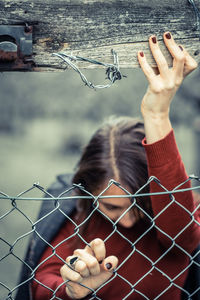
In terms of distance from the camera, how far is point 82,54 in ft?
5.07

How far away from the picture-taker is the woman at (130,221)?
153 cm

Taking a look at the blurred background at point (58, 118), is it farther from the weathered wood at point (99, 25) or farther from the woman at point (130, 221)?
the weathered wood at point (99, 25)

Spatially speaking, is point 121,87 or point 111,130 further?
point 121,87

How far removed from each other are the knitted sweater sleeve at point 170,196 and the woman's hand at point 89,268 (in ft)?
0.71

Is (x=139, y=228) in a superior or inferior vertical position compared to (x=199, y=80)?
inferior

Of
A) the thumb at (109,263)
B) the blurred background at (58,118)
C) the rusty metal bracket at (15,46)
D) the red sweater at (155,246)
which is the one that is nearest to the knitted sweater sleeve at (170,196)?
the red sweater at (155,246)

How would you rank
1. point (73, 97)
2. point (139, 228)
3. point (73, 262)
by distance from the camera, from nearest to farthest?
1. point (73, 262)
2. point (139, 228)
3. point (73, 97)

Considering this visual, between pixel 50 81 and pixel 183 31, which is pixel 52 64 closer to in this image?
pixel 183 31

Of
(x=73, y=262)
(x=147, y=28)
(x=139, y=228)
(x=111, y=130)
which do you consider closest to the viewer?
(x=73, y=262)

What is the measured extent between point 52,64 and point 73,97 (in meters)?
4.72

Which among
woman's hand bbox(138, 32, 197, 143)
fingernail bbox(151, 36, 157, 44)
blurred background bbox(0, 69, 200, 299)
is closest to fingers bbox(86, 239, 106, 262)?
woman's hand bbox(138, 32, 197, 143)

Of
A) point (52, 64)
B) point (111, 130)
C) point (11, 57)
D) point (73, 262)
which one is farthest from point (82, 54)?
point (111, 130)

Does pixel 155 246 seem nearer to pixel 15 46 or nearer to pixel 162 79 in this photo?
pixel 162 79

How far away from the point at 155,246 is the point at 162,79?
0.74m
